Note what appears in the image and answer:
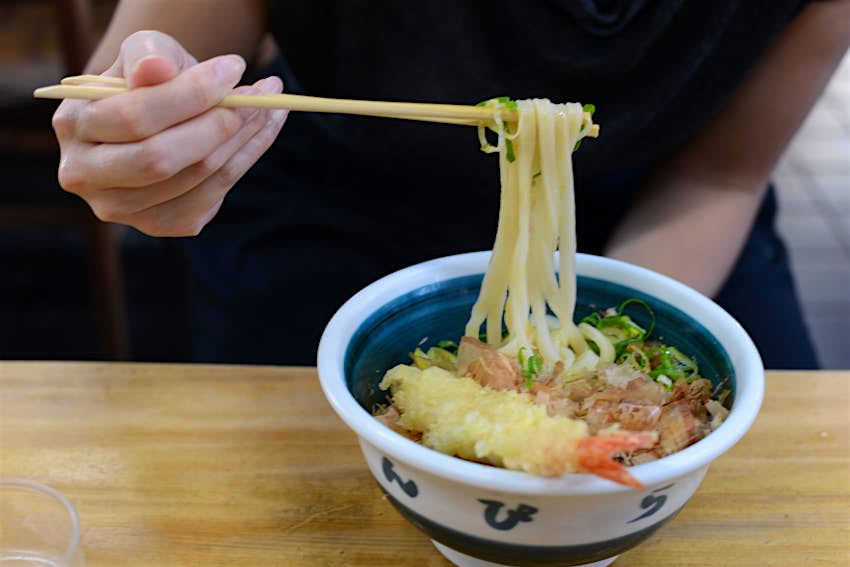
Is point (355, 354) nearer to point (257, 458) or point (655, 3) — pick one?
point (257, 458)

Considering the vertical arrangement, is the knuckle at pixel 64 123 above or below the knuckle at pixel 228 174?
above

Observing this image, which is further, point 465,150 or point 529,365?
point 465,150

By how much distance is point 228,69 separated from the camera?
2.74 feet

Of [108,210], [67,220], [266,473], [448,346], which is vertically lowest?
[67,220]

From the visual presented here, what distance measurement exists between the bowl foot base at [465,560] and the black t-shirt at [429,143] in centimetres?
69

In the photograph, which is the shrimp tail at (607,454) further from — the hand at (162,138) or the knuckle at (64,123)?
the knuckle at (64,123)

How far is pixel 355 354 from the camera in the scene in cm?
84

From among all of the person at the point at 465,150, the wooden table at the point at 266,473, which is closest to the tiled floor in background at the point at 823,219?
the person at the point at 465,150

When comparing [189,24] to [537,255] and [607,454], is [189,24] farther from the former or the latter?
[607,454]

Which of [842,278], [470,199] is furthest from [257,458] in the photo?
[842,278]

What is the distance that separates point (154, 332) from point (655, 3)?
1.76 meters

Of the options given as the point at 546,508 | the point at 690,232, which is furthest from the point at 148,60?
the point at 690,232

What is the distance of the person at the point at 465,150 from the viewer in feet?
4.08

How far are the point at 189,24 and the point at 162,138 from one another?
0.46m
